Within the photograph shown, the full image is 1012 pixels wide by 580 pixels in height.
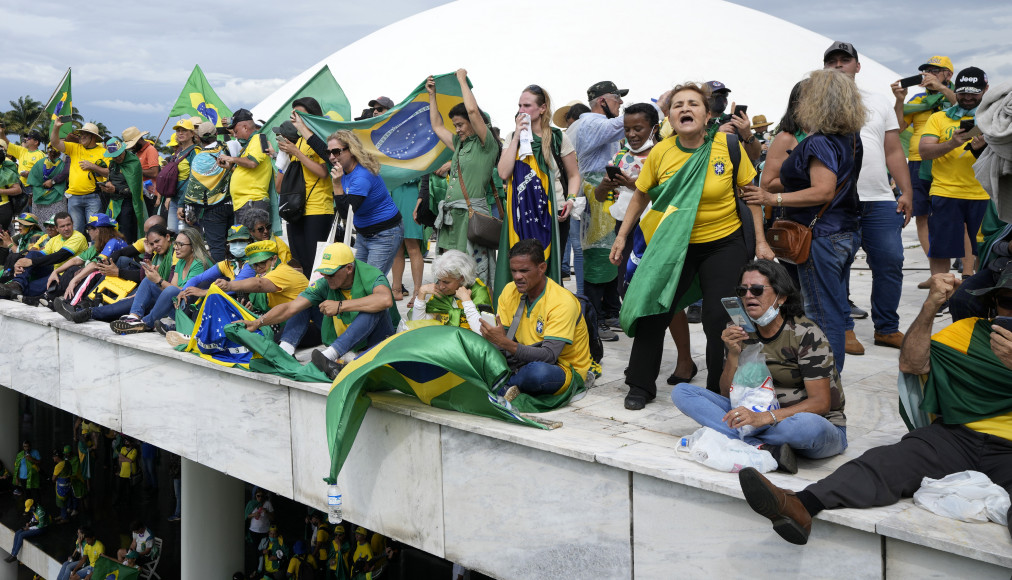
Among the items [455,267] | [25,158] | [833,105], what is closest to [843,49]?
[833,105]

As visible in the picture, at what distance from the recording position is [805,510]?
2986 mm

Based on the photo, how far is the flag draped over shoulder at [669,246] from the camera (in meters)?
4.23

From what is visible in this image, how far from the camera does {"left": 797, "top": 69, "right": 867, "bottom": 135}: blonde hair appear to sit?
4223 mm

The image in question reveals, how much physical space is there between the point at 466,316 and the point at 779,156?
196 cm

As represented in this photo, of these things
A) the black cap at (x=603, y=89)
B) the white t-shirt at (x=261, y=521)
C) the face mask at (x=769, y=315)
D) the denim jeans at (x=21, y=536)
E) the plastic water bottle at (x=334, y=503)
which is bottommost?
the denim jeans at (x=21, y=536)

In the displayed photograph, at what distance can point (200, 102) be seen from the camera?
9.89 meters

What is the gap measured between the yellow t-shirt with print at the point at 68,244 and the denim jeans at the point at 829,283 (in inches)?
295

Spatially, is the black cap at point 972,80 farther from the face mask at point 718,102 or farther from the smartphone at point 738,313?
the smartphone at point 738,313

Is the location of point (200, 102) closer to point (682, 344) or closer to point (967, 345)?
point (682, 344)

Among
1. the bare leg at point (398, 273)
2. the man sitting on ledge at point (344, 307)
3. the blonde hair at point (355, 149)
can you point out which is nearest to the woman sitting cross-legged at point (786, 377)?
the man sitting on ledge at point (344, 307)

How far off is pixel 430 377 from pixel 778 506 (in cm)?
210

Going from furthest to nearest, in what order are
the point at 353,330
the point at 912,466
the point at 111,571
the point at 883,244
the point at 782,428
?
the point at 111,571, the point at 353,330, the point at 883,244, the point at 782,428, the point at 912,466

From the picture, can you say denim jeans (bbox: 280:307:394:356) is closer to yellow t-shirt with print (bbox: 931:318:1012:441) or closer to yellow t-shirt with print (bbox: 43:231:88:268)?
yellow t-shirt with print (bbox: 931:318:1012:441)

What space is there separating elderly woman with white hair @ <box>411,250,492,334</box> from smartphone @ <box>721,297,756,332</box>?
176 cm
